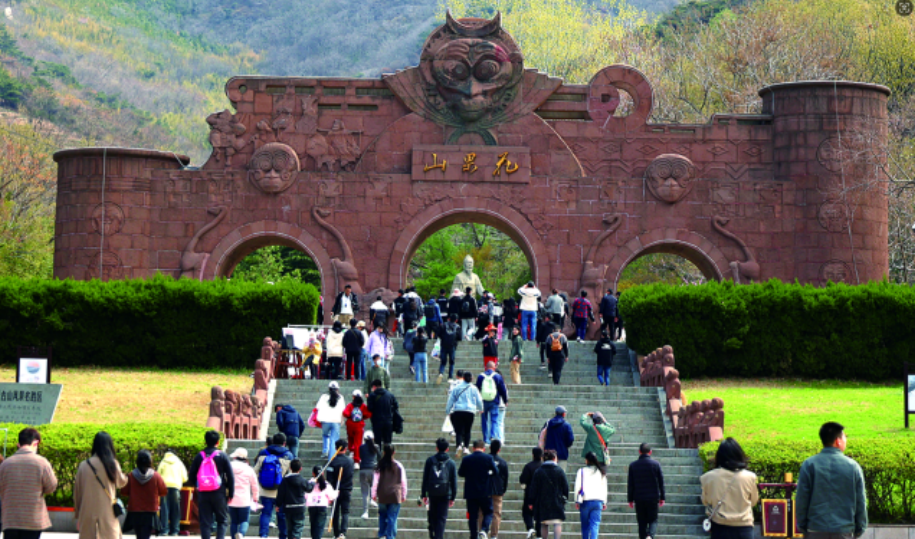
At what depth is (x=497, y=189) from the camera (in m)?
31.6

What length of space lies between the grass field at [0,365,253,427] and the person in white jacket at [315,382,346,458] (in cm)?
208

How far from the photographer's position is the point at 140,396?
23578mm

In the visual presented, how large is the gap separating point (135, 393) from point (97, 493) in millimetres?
13390

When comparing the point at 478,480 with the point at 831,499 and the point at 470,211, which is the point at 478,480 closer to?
the point at 831,499

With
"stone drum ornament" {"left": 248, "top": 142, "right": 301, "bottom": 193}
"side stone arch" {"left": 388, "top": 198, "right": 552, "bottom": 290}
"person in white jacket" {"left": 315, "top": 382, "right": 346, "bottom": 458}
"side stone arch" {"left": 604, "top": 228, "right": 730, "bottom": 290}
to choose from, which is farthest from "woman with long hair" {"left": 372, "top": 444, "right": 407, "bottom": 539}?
"stone drum ornament" {"left": 248, "top": 142, "right": 301, "bottom": 193}

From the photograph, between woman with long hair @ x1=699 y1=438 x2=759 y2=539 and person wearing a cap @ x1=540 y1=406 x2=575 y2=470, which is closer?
woman with long hair @ x1=699 y1=438 x2=759 y2=539

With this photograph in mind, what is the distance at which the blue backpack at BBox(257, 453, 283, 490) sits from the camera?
605 inches

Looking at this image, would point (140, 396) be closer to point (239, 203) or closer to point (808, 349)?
point (239, 203)

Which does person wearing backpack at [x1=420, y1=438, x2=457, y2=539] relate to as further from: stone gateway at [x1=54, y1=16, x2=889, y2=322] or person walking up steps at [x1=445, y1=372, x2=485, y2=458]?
stone gateway at [x1=54, y1=16, x2=889, y2=322]

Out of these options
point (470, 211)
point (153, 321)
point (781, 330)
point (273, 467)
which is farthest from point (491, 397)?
point (470, 211)

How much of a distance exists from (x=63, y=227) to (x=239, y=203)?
468cm

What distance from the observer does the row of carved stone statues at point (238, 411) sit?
19.5 meters

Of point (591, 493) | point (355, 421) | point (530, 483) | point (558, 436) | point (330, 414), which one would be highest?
point (330, 414)

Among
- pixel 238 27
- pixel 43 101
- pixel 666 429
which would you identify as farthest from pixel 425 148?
pixel 238 27
